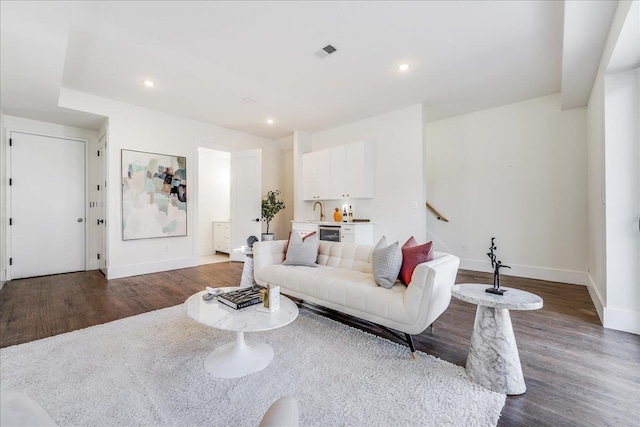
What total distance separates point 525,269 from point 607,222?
2.04 m

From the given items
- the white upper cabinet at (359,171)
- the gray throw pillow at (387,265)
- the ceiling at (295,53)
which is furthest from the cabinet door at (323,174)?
the gray throw pillow at (387,265)

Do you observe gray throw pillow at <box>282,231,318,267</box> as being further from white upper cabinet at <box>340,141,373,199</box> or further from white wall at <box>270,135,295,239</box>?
white wall at <box>270,135,295,239</box>

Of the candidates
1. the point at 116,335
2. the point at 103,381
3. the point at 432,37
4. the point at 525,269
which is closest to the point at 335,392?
the point at 103,381

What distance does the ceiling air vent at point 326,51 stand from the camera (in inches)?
116

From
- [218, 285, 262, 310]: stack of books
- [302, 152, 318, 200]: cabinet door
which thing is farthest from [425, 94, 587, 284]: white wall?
[218, 285, 262, 310]: stack of books

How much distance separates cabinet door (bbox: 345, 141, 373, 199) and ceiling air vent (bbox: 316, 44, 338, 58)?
6.93 ft

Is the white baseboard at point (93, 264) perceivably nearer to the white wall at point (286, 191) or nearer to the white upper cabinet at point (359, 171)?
the white wall at point (286, 191)

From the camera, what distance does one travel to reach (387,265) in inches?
92.1

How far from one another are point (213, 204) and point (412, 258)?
605 cm

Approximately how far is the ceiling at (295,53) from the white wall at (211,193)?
2442 millimetres

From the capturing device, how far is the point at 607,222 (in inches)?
103

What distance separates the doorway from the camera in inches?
268

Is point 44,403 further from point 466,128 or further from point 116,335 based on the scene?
point 466,128

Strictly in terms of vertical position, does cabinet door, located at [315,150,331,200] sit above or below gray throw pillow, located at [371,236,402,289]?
above
